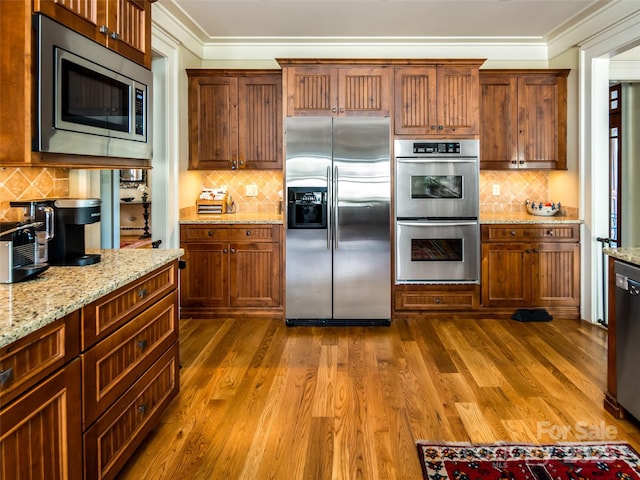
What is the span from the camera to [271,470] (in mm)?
2000

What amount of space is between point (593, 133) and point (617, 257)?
220 cm

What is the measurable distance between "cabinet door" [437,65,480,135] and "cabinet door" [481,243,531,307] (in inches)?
44.7

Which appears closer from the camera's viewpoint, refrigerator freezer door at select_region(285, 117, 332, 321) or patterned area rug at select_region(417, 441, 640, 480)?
patterned area rug at select_region(417, 441, 640, 480)

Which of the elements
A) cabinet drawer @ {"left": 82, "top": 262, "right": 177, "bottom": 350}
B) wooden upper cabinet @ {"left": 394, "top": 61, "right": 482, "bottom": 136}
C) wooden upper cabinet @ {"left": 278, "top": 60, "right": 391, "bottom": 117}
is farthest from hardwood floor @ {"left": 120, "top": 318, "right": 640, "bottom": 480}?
wooden upper cabinet @ {"left": 278, "top": 60, "right": 391, "bottom": 117}

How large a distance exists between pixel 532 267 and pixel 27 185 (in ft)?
13.2

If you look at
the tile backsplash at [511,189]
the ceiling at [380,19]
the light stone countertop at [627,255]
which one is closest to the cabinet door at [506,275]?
the tile backsplash at [511,189]

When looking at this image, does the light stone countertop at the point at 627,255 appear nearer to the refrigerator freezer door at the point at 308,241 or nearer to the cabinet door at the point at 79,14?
the refrigerator freezer door at the point at 308,241

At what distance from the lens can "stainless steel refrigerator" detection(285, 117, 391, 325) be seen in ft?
13.4

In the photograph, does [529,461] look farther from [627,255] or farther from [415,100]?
[415,100]

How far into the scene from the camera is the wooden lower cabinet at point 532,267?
432 cm

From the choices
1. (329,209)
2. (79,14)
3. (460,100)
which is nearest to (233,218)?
(329,209)

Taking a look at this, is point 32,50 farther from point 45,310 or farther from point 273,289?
point 273,289

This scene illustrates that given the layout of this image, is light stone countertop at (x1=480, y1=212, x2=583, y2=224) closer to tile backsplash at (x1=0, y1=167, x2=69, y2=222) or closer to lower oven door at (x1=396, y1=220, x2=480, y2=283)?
lower oven door at (x1=396, y1=220, x2=480, y2=283)

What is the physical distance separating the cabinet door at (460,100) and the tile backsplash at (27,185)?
10.3 ft
